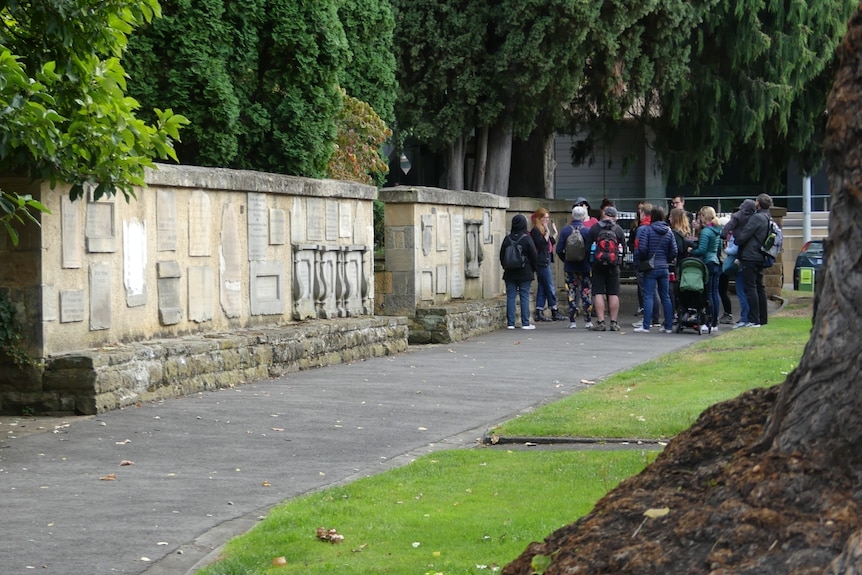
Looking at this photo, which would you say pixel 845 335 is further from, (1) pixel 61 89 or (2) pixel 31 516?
(1) pixel 61 89

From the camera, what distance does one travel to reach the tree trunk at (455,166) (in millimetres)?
26183

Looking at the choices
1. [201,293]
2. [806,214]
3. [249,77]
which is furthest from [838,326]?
[806,214]

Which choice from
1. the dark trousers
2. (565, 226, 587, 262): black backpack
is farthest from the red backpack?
the dark trousers

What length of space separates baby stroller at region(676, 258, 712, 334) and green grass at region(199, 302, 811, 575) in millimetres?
7807

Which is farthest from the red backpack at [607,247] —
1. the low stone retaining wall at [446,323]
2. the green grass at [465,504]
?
the green grass at [465,504]

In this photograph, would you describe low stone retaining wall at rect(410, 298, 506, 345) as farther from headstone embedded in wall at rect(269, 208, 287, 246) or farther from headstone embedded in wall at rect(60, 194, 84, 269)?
headstone embedded in wall at rect(60, 194, 84, 269)

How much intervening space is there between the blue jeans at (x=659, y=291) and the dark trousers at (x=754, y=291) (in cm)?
106

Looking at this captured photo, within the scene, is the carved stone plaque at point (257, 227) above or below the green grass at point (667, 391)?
→ above

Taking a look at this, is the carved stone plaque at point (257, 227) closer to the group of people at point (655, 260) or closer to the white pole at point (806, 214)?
the group of people at point (655, 260)

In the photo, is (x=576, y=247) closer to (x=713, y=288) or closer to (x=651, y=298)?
(x=651, y=298)

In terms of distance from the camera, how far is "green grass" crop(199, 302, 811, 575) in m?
5.89

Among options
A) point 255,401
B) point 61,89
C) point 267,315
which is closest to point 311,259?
point 267,315

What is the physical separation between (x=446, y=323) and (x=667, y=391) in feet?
22.6

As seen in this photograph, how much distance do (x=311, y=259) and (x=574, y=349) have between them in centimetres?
349
